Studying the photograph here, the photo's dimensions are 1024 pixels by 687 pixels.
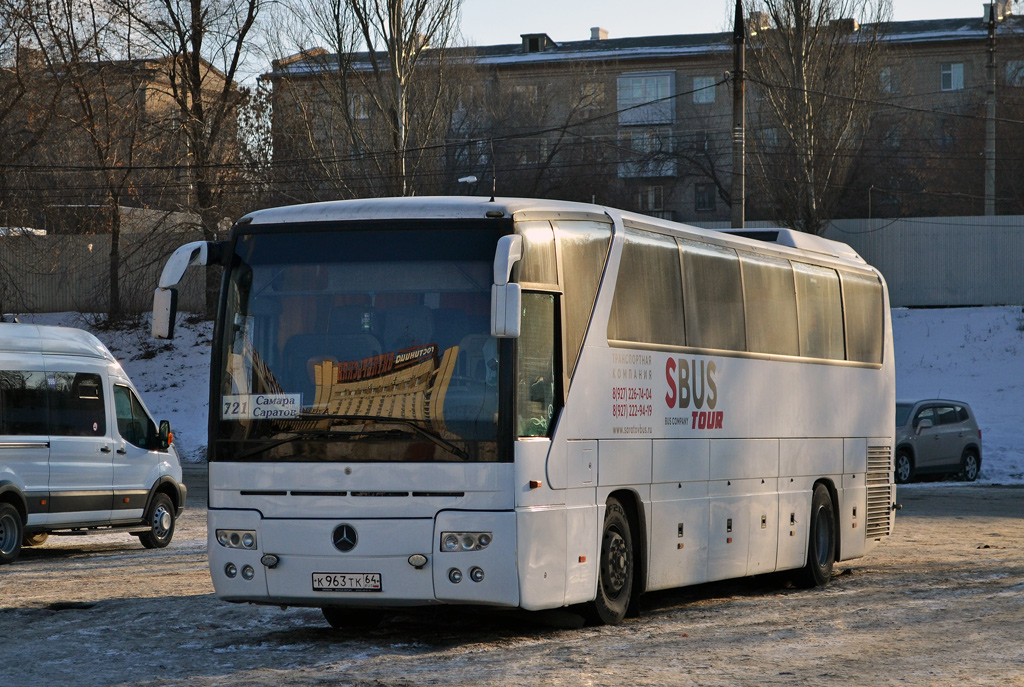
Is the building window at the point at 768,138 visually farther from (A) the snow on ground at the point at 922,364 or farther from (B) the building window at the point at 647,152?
(B) the building window at the point at 647,152

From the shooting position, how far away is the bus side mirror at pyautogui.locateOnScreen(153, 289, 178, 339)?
9406 millimetres

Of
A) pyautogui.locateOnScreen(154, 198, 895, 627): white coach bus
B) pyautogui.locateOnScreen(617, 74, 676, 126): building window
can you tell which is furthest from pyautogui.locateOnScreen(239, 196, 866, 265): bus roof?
pyautogui.locateOnScreen(617, 74, 676, 126): building window

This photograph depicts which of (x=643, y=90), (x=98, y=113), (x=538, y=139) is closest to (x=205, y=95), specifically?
(x=98, y=113)

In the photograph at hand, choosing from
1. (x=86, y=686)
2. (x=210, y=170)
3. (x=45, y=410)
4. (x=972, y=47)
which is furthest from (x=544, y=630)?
(x=972, y=47)

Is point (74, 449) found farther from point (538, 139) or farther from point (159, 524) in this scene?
point (538, 139)

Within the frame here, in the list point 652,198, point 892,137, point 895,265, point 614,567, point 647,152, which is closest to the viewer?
point 614,567

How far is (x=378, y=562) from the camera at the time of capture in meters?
8.93

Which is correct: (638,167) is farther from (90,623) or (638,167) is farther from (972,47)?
(90,623)

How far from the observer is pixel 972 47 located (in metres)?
68.4

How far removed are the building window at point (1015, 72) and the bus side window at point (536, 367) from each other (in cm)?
5094

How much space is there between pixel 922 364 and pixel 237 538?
3282 cm

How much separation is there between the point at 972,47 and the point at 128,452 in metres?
61.3

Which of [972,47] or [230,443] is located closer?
[230,443]

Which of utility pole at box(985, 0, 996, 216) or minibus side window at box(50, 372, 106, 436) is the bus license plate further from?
utility pole at box(985, 0, 996, 216)
